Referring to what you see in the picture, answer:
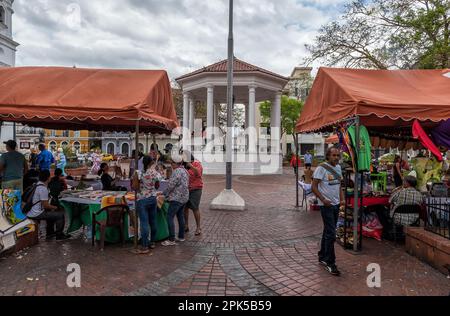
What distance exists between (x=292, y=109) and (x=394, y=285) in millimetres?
39350

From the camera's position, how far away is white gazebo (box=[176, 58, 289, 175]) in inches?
766

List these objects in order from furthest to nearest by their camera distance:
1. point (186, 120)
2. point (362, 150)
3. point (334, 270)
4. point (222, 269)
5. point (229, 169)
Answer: point (186, 120) < point (229, 169) < point (362, 150) < point (222, 269) < point (334, 270)

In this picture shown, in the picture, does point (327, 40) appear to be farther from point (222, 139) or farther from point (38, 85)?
point (38, 85)

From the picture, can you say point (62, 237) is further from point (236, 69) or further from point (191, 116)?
point (191, 116)

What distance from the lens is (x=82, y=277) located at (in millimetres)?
4312

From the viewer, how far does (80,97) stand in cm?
572

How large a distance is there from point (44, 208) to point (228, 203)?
4818mm

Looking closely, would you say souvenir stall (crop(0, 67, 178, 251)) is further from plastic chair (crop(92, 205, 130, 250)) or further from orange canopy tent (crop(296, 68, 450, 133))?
orange canopy tent (crop(296, 68, 450, 133))

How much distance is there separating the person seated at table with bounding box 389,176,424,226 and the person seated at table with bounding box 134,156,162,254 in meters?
4.59

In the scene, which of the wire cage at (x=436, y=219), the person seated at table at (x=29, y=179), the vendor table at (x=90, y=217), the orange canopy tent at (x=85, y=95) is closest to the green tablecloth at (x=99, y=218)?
the vendor table at (x=90, y=217)

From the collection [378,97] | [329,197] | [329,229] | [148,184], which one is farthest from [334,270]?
[148,184]

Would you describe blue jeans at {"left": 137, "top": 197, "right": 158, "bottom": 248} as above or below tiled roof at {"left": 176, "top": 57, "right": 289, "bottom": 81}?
below

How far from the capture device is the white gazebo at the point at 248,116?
19.5m

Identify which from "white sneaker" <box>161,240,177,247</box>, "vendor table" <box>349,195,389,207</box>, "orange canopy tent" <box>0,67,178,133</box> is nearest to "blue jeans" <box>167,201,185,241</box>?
"white sneaker" <box>161,240,177,247</box>
